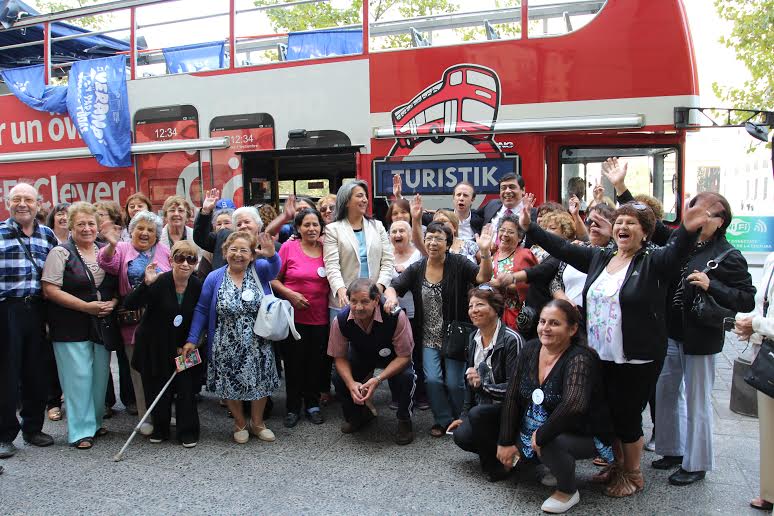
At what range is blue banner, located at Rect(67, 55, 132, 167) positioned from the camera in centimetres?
771

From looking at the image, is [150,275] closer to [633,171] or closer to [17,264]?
[17,264]

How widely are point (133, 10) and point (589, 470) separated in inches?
279

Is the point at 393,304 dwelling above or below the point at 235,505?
above

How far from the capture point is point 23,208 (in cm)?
443

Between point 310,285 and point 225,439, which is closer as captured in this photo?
point 225,439

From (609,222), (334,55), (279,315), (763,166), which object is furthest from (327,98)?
(763,166)

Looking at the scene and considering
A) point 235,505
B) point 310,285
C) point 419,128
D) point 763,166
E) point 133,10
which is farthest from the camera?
point 763,166

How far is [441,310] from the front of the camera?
4734mm

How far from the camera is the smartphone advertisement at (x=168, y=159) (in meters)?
7.43

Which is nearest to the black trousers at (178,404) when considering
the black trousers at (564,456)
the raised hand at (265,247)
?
the raised hand at (265,247)

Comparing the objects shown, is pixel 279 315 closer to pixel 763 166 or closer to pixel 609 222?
pixel 609 222

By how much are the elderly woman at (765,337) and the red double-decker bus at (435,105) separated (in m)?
2.78

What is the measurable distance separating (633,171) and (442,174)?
6.10 ft

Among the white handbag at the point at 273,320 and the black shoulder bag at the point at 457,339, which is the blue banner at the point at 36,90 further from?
the black shoulder bag at the point at 457,339
